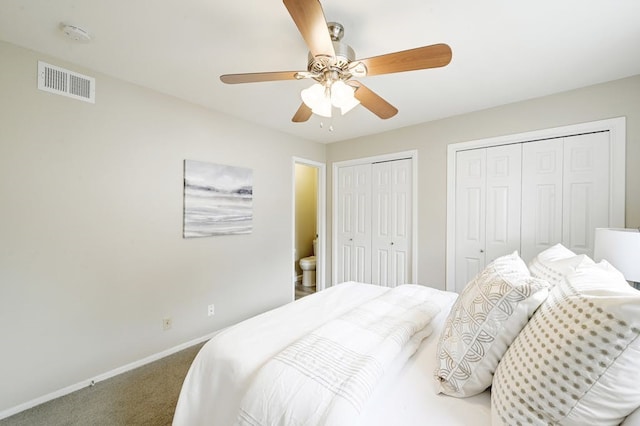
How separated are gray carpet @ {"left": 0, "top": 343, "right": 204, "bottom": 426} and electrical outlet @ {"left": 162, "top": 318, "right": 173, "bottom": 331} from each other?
33cm

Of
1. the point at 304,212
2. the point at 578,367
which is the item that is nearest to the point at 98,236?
the point at 578,367

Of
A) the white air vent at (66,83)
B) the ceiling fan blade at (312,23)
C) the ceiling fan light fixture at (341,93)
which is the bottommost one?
the ceiling fan light fixture at (341,93)

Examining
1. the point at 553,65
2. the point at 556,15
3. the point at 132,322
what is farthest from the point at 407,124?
the point at 132,322

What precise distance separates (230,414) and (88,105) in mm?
2337

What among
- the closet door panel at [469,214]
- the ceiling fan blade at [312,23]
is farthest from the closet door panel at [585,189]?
the ceiling fan blade at [312,23]

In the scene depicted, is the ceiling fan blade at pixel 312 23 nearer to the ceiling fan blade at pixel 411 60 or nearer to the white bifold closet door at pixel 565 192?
the ceiling fan blade at pixel 411 60

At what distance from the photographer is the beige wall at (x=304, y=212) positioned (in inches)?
197

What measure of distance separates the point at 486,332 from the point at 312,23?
1.40m

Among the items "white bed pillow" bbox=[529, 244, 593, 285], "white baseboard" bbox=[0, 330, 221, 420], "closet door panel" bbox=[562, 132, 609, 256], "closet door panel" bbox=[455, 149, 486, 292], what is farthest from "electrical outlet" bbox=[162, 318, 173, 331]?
"closet door panel" bbox=[562, 132, 609, 256]

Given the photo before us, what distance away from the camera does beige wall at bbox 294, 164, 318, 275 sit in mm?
5016

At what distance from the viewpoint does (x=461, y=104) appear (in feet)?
8.61

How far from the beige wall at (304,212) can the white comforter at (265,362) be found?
11.0 feet

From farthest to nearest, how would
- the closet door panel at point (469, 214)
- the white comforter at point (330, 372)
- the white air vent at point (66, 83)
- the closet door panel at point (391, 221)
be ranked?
the closet door panel at point (391, 221) → the closet door panel at point (469, 214) → the white air vent at point (66, 83) → the white comforter at point (330, 372)

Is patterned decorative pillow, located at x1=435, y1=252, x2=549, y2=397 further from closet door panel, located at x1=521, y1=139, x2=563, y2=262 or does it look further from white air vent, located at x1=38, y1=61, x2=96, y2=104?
white air vent, located at x1=38, y1=61, x2=96, y2=104
